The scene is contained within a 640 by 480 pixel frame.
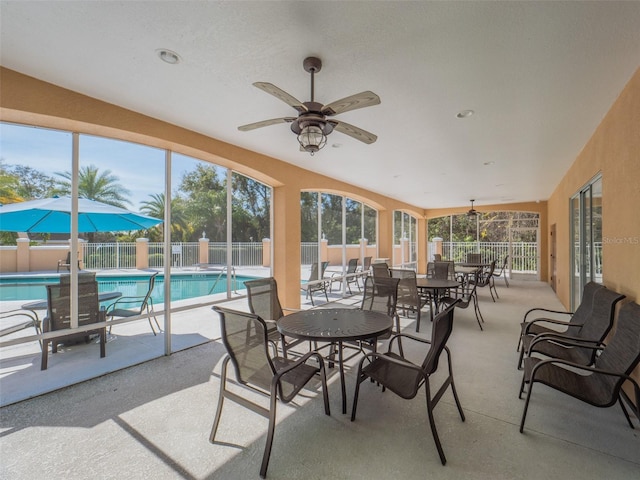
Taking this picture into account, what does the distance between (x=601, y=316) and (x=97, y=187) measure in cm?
532

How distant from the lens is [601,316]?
2.71 metres

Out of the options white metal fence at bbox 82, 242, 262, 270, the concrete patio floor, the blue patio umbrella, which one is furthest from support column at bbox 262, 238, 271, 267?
the concrete patio floor

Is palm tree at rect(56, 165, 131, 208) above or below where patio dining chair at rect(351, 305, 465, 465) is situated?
above

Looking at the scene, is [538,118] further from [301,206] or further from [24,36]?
[24,36]

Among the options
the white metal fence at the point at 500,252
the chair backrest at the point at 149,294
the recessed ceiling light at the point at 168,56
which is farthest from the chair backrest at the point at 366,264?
the recessed ceiling light at the point at 168,56

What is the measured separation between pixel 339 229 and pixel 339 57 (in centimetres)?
519

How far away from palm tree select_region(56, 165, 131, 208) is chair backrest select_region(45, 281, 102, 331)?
0.96 metres

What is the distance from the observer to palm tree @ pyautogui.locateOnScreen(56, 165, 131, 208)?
304 cm

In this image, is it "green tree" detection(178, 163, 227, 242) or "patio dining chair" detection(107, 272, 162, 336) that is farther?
"green tree" detection(178, 163, 227, 242)

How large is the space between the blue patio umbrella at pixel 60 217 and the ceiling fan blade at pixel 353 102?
2.82 meters

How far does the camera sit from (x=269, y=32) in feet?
6.33

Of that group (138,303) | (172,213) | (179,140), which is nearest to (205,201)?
Result: (172,213)

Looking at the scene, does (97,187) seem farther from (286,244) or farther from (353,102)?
(353,102)

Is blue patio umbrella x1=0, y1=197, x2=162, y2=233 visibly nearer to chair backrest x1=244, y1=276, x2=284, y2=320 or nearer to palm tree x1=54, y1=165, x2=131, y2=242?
palm tree x1=54, y1=165, x2=131, y2=242
